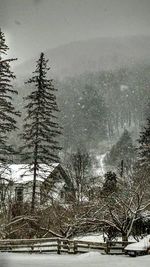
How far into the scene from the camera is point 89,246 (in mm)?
23328

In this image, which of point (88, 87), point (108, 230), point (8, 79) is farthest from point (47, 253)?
point (88, 87)

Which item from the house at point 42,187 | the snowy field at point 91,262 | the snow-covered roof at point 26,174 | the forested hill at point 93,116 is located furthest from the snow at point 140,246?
the forested hill at point 93,116

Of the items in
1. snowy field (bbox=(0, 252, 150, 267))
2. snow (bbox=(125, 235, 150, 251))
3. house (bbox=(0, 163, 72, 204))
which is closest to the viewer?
snowy field (bbox=(0, 252, 150, 267))

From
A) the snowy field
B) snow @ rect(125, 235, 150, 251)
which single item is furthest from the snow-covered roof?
snow @ rect(125, 235, 150, 251)

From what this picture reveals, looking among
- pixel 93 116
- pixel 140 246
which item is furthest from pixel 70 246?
pixel 93 116

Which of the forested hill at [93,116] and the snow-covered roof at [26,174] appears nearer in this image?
the snow-covered roof at [26,174]

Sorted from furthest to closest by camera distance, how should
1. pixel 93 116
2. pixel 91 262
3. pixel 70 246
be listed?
pixel 93 116 → pixel 70 246 → pixel 91 262

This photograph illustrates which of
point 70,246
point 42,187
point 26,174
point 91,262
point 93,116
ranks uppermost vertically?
point 93,116

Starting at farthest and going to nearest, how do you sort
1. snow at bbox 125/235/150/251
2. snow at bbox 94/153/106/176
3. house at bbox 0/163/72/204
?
snow at bbox 94/153/106/176
house at bbox 0/163/72/204
snow at bbox 125/235/150/251

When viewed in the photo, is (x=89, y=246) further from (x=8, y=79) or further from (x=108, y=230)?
(x=8, y=79)

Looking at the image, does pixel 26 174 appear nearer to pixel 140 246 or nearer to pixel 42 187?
pixel 42 187

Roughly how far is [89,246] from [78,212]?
2.94m

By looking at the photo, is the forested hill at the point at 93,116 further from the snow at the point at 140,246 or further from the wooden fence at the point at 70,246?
the snow at the point at 140,246

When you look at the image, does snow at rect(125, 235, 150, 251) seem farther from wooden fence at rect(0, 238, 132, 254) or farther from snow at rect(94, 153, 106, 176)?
snow at rect(94, 153, 106, 176)
